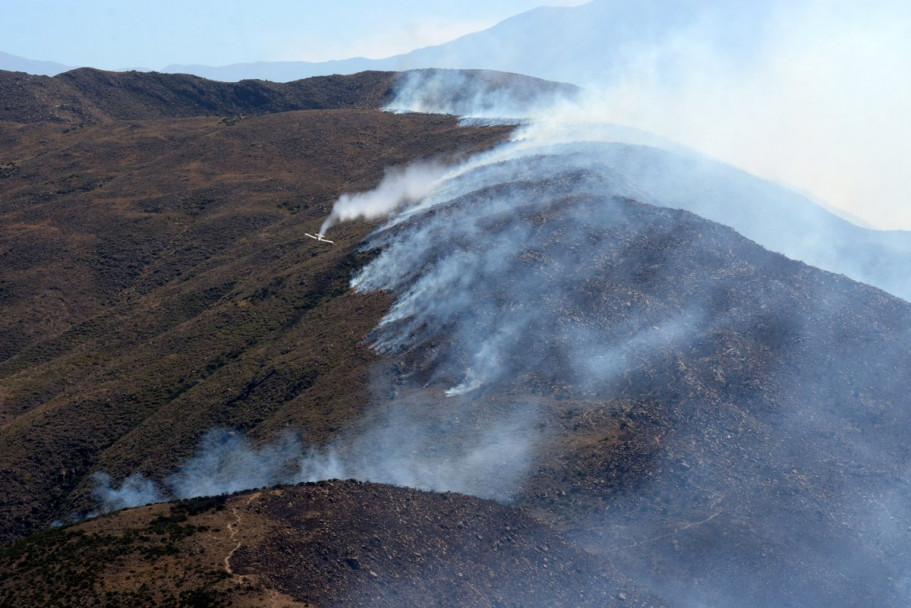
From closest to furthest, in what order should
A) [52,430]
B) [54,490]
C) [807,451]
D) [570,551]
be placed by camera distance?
[570,551] < [807,451] < [54,490] < [52,430]

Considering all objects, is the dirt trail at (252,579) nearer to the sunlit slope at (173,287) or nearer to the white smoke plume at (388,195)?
the sunlit slope at (173,287)

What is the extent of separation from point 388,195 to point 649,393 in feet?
172

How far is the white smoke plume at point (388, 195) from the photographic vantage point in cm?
8750

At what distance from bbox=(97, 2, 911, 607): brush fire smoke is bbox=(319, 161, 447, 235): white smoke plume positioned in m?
17.8

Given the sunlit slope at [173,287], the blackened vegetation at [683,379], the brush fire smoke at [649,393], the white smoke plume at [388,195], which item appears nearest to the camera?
the blackened vegetation at [683,379]

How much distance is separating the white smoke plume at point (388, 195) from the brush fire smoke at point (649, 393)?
1783cm

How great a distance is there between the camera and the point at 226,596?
98.9 ft

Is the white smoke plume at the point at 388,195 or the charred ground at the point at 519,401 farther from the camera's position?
the white smoke plume at the point at 388,195

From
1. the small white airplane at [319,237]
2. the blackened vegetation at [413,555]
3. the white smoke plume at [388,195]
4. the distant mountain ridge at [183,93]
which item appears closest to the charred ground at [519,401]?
the blackened vegetation at [413,555]

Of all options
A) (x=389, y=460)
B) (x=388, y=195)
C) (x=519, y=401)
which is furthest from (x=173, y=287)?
(x=519, y=401)

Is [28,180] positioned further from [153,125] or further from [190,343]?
[190,343]

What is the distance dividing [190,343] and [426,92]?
99020mm

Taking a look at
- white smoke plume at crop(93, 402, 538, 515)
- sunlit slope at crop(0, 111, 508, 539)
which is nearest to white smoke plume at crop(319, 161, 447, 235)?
sunlit slope at crop(0, 111, 508, 539)

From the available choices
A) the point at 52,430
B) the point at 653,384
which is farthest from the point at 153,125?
the point at 653,384
